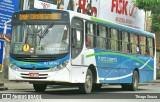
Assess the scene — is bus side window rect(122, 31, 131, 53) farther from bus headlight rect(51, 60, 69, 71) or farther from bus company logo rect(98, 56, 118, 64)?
bus headlight rect(51, 60, 69, 71)

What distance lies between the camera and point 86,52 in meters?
18.1

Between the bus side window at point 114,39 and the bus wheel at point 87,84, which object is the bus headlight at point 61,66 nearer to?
the bus wheel at point 87,84

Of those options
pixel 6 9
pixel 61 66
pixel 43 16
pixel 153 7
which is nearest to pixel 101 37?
pixel 43 16

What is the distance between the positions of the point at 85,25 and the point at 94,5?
1530 cm

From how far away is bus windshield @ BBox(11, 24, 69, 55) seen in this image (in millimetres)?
16828

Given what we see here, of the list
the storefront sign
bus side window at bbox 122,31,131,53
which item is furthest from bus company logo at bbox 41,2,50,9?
bus side window at bbox 122,31,131,53

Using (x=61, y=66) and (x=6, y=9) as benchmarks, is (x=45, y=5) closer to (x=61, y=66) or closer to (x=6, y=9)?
(x=6, y=9)

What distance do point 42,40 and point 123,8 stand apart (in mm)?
21787

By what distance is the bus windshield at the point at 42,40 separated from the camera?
16828 mm

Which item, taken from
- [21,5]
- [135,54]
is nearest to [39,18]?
[135,54]

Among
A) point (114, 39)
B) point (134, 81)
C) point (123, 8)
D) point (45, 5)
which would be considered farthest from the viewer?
point (123, 8)

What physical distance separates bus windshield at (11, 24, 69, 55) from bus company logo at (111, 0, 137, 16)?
63.9ft

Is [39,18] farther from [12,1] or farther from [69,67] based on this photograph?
[12,1]

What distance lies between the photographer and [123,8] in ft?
125
